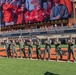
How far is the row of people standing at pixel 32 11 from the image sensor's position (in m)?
45.7

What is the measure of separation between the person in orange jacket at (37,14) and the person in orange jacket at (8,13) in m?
7.57

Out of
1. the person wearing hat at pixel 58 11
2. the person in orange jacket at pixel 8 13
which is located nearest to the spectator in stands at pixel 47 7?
the person wearing hat at pixel 58 11

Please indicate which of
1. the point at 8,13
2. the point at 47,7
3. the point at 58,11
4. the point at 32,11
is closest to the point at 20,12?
the point at 32,11

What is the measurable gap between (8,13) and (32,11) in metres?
9.69

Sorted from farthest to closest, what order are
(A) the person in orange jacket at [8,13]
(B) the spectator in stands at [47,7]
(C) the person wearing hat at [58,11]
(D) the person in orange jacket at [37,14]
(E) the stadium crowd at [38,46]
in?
(A) the person in orange jacket at [8,13]
(D) the person in orange jacket at [37,14]
(B) the spectator in stands at [47,7]
(C) the person wearing hat at [58,11]
(E) the stadium crowd at [38,46]

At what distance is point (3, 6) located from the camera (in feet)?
199

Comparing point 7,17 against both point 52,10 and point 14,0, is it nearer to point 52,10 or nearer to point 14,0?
point 14,0

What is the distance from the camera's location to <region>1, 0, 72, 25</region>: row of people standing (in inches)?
1800

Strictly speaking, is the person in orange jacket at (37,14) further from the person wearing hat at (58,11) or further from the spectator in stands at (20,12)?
the spectator in stands at (20,12)

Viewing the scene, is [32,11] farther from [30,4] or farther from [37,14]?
[37,14]

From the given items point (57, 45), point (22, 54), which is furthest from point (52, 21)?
point (57, 45)

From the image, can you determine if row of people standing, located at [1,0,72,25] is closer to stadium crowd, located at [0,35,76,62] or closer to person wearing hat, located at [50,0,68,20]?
person wearing hat, located at [50,0,68,20]

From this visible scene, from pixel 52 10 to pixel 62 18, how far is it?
287cm

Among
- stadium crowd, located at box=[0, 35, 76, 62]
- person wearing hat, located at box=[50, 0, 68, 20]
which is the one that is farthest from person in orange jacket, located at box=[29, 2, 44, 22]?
stadium crowd, located at box=[0, 35, 76, 62]
